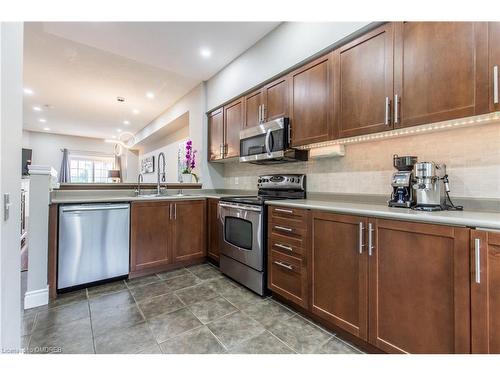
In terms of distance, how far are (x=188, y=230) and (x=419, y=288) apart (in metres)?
2.58

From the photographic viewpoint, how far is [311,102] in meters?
2.22

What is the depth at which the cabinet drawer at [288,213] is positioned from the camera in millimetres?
1915

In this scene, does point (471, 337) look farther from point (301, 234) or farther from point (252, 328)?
point (252, 328)

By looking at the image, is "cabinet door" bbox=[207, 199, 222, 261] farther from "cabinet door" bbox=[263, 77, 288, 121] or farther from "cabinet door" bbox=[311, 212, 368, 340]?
"cabinet door" bbox=[311, 212, 368, 340]

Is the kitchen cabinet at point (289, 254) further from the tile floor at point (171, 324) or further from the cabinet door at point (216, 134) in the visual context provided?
the cabinet door at point (216, 134)

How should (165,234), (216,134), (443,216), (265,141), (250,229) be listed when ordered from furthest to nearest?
(216,134) → (165,234) → (265,141) → (250,229) → (443,216)

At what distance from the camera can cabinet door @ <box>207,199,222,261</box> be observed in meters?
3.06

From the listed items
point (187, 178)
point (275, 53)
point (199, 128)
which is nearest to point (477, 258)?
point (275, 53)

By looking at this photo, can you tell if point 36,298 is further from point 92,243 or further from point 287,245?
point 287,245
